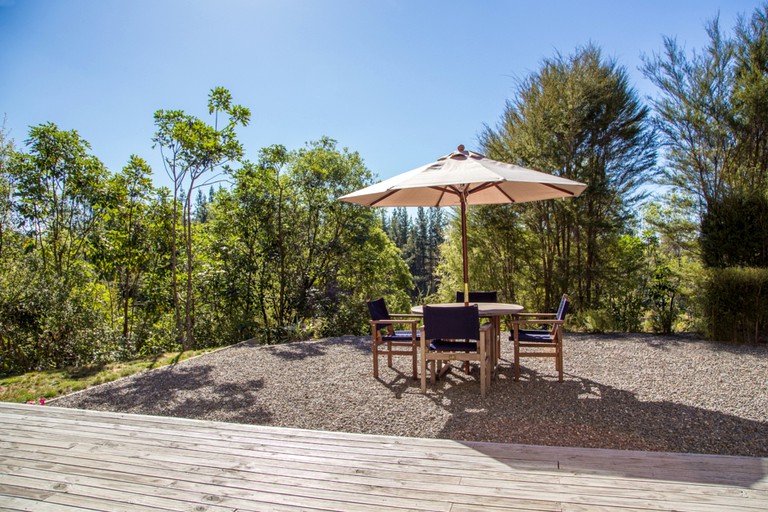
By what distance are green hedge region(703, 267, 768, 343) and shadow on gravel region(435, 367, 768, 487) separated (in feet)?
9.81

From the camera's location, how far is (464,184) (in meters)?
4.23

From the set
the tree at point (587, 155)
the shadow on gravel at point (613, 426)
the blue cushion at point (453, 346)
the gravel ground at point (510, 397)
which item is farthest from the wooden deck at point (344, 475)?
the tree at point (587, 155)

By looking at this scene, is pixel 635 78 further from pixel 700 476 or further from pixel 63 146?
pixel 63 146

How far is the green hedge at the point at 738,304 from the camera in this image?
5.49 metres

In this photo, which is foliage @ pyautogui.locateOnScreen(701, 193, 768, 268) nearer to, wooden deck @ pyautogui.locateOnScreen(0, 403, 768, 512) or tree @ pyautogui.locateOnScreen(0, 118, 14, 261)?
wooden deck @ pyautogui.locateOnScreen(0, 403, 768, 512)

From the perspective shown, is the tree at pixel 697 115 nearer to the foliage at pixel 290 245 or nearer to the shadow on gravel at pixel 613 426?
the shadow on gravel at pixel 613 426

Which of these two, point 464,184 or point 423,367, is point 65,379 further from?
point 464,184

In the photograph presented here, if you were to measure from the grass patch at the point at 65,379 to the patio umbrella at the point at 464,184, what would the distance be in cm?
310

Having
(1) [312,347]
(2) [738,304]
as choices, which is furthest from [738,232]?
(1) [312,347]

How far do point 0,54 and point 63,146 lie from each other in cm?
177

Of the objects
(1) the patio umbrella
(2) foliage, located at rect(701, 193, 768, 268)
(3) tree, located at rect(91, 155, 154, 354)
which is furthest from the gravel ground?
(3) tree, located at rect(91, 155, 154, 354)

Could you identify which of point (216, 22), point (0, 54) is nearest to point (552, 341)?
point (216, 22)

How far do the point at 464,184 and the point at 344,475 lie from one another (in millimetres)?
2833

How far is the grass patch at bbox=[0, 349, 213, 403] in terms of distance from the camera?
4152mm
